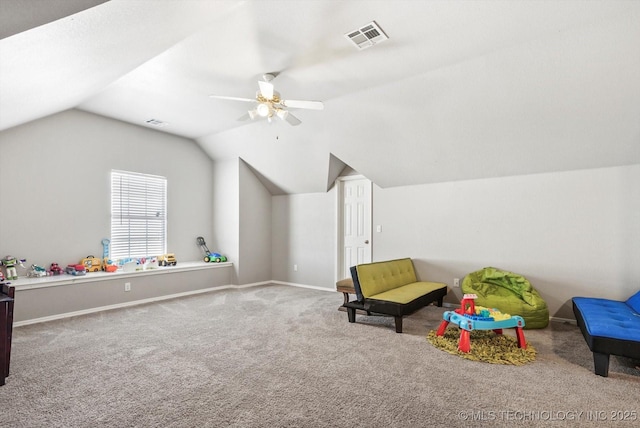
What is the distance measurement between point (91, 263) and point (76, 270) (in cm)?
30

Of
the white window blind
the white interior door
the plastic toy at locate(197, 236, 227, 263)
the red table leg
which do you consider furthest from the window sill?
the red table leg

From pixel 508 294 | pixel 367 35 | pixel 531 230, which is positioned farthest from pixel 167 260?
pixel 531 230

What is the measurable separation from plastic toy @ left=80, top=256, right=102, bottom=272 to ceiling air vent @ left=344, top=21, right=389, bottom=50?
5.03m

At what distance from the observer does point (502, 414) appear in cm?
220

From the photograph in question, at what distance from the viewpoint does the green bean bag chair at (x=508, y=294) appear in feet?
13.2

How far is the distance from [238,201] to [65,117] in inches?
121

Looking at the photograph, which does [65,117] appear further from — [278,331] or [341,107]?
[278,331]

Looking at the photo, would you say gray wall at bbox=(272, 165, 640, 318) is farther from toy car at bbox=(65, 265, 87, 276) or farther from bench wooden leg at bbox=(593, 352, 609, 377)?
toy car at bbox=(65, 265, 87, 276)

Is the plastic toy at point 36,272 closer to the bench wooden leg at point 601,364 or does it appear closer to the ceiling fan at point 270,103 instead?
the ceiling fan at point 270,103

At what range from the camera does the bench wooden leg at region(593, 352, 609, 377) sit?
2721 millimetres

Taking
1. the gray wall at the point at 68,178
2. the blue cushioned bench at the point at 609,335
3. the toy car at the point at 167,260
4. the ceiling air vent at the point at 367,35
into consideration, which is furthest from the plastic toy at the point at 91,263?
the blue cushioned bench at the point at 609,335

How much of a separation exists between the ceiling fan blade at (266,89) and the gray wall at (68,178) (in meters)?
3.65

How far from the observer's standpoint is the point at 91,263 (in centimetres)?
516

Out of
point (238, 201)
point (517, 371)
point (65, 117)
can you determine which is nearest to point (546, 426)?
point (517, 371)
